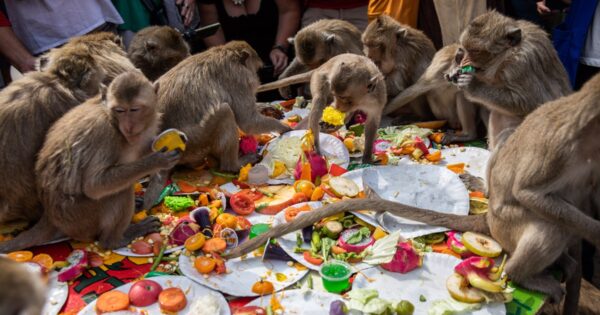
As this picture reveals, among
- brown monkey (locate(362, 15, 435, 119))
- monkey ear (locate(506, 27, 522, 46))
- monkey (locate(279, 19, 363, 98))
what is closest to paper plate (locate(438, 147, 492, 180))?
monkey ear (locate(506, 27, 522, 46))

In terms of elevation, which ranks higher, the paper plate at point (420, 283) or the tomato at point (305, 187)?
the tomato at point (305, 187)

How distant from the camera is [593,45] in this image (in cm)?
567

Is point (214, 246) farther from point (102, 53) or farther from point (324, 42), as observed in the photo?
point (324, 42)

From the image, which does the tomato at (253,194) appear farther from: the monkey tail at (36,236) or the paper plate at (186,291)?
the monkey tail at (36,236)

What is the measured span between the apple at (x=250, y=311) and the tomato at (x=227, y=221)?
980mm

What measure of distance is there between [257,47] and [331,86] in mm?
3551

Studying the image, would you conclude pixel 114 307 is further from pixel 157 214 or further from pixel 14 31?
pixel 14 31

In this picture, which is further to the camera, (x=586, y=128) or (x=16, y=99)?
(x=16, y=99)

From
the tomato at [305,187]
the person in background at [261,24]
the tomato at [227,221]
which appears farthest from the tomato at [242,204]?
the person in background at [261,24]

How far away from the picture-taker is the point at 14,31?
5.91 m

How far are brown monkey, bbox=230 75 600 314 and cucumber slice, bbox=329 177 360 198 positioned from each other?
101cm

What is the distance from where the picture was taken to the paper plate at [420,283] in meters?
Answer: 3.21

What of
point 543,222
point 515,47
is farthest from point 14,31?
point 543,222

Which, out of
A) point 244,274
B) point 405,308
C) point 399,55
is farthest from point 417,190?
point 399,55
